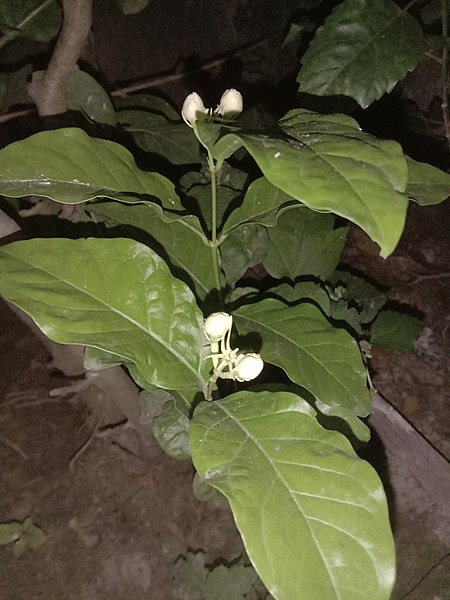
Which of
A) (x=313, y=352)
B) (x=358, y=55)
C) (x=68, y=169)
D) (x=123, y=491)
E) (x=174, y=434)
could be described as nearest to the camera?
(x=68, y=169)

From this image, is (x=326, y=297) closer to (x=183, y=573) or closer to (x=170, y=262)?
(x=170, y=262)

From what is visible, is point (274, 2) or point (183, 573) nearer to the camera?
point (183, 573)

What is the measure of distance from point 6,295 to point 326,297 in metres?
0.61

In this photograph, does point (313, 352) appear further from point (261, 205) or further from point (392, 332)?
point (392, 332)

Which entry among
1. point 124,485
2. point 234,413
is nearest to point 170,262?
point 234,413

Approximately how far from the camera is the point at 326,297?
3.65ft

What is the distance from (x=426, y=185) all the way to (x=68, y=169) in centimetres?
49

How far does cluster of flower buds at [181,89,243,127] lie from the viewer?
80cm

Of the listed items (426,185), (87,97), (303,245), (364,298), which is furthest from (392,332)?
(87,97)

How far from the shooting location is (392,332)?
4.44 feet

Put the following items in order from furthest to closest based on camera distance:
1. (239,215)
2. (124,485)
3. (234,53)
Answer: (234,53) < (124,485) < (239,215)

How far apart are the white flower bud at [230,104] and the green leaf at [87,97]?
0.38m

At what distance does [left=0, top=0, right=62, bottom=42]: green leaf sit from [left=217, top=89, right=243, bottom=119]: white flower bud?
1.89 feet

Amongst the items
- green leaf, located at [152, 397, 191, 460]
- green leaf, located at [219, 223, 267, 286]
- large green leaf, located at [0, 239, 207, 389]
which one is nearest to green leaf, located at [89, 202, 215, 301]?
green leaf, located at [219, 223, 267, 286]
